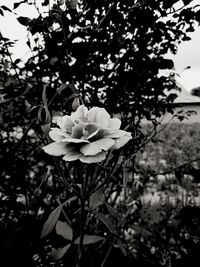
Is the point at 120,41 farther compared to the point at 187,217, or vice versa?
the point at 120,41

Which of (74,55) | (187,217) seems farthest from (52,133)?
(74,55)

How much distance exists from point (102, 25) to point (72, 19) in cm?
16

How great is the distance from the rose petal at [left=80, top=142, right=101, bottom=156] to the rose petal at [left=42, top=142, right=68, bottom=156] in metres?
0.05

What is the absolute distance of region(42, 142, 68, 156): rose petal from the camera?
77 centimetres

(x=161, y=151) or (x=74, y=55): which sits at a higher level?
(x=74, y=55)

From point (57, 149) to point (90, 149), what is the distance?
93 millimetres

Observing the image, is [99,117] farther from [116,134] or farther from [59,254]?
[59,254]

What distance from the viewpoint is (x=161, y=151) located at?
276 inches

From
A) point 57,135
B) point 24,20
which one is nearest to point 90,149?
point 57,135

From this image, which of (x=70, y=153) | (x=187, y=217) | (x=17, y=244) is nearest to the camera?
(x=70, y=153)

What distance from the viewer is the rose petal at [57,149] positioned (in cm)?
77

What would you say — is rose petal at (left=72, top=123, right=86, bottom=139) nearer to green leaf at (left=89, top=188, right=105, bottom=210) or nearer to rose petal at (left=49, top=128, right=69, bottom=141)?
rose petal at (left=49, top=128, right=69, bottom=141)

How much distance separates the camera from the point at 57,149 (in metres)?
0.79

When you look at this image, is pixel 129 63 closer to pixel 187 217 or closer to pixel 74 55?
pixel 74 55
